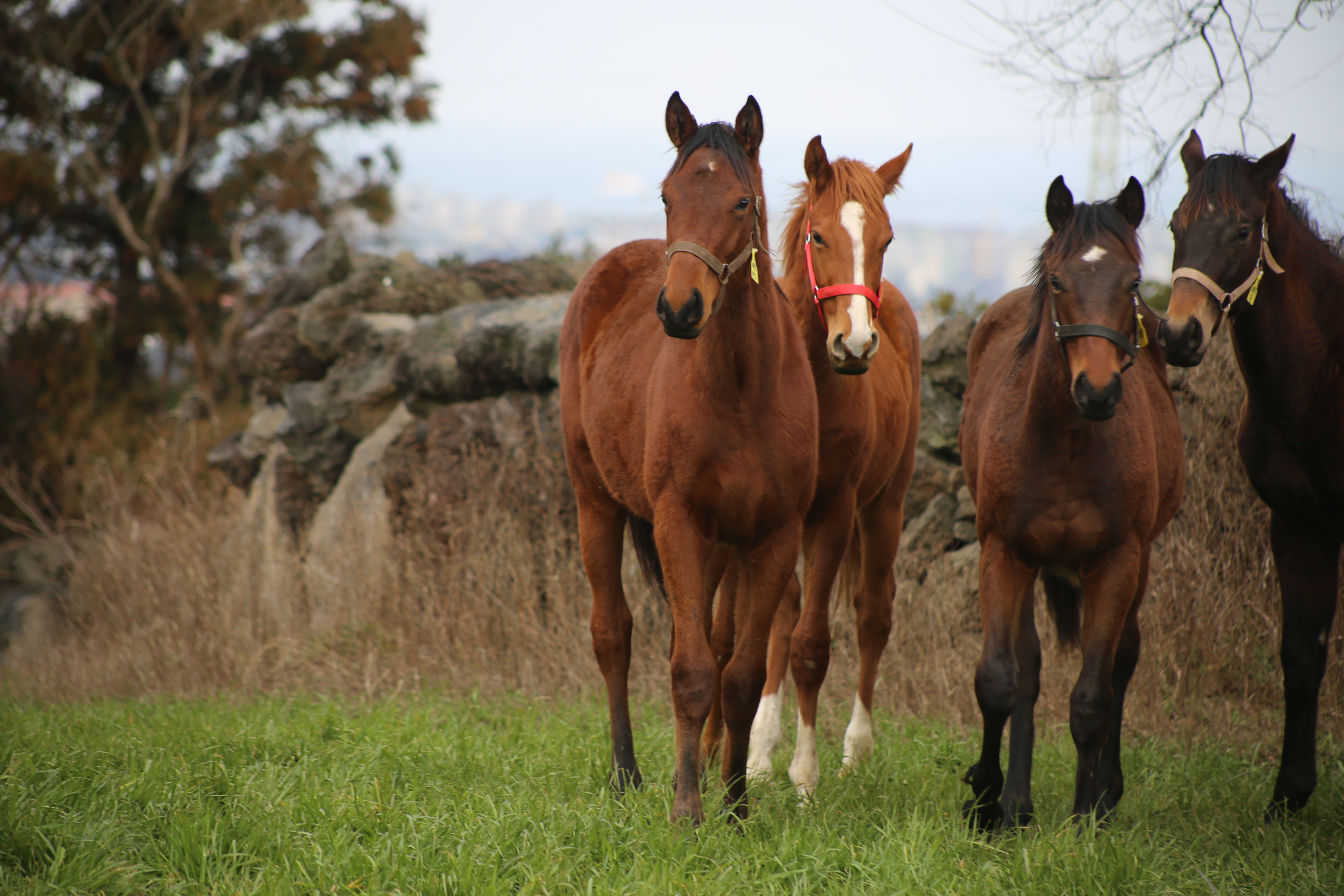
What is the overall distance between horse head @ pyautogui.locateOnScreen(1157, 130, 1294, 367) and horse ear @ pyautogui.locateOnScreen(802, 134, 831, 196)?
135cm

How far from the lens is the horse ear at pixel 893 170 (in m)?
4.34

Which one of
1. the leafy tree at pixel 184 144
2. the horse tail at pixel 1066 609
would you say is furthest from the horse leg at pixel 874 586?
the leafy tree at pixel 184 144

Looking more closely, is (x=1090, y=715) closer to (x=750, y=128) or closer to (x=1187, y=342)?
(x=1187, y=342)

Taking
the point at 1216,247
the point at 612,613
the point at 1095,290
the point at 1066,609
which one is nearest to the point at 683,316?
the point at 1095,290

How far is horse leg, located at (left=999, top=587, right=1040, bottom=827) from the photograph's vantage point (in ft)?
11.7

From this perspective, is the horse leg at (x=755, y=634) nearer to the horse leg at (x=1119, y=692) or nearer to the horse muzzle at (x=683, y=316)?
the horse muzzle at (x=683, y=316)

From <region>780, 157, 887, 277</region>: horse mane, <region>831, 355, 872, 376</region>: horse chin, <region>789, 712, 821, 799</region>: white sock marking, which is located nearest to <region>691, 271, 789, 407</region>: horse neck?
<region>831, 355, 872, 376</region>: horse chin

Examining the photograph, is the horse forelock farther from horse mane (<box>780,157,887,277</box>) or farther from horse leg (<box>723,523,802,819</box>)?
horse leg (<box>723,523,802,819</box>)

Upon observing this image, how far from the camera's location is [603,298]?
455 centimetres

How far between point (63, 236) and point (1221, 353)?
1684 cm

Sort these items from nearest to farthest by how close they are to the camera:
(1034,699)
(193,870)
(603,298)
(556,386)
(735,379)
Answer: (193,870), (735,379), (1034,699), (603,298), (556,386)

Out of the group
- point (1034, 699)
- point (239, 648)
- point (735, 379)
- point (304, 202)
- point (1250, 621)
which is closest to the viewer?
point (735, 379)

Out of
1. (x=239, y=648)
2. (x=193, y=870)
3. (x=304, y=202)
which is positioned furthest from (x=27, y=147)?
(x=193, y=870)

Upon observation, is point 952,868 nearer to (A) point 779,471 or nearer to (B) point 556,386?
(A) point 779,471
